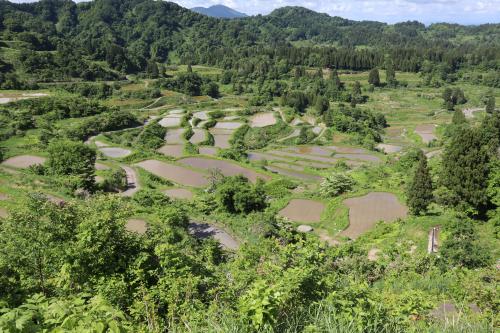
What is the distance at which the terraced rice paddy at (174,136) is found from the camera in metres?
56.6

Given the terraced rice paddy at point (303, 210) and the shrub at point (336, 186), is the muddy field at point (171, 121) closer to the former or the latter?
the shrub at point (336, 186)

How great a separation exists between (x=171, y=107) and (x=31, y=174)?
47.8 metres

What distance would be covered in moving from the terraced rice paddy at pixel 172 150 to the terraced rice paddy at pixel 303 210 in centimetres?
2329

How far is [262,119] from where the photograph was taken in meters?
71.8

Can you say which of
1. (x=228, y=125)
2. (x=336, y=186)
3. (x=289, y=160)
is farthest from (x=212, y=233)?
(x=228, y=125)

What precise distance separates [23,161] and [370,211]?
3172 cm

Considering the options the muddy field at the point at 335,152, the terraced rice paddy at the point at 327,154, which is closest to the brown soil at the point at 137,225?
A: the terraced rice paddy at the point at 327,154

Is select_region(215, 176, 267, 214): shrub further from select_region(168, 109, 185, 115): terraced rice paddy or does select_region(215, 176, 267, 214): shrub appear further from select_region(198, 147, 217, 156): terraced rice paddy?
select_region(168, 109, 185, 115): terraced rice paddy

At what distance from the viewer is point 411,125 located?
2950 inches

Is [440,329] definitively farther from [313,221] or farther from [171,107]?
[171,107]

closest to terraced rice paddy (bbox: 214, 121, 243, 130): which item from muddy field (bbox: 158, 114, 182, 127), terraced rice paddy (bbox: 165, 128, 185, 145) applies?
muddy field (bbox: 158, 114, 182, 127)

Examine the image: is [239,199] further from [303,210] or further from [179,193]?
[179,193]

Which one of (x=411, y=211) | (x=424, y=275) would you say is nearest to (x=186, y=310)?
(x=424, y=275)

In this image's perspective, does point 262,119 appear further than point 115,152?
Yes
